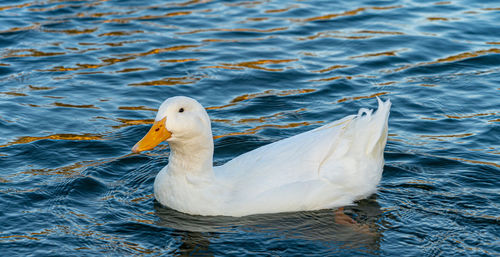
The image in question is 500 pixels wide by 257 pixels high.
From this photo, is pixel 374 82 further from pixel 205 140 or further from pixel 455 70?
pixel 205 140

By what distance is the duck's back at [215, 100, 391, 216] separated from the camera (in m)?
7.51

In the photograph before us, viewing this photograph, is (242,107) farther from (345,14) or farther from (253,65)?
(345,14)

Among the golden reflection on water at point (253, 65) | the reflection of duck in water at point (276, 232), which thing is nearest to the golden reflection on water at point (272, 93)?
the golden reflection on water at point (253, 65)

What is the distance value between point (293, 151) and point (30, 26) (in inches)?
304

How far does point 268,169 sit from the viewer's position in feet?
25.0

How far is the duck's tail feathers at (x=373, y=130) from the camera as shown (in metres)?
7.85

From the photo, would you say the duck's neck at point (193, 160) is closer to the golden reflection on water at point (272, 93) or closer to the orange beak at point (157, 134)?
the orange beak at point (157, 134)

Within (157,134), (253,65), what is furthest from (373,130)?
(253,65)

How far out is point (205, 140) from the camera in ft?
24.6

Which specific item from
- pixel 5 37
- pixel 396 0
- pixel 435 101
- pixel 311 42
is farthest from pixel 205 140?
pixel 396 0

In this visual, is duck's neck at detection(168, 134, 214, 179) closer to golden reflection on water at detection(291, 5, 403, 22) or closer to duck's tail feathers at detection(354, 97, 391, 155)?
duck's tail feathers at detection(354, 97, 391, 155)

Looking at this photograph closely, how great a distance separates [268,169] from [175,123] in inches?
43.1

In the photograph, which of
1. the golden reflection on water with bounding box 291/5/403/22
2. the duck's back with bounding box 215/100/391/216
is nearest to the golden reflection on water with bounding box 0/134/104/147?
the duck's back with bounding box 215/100/391/216

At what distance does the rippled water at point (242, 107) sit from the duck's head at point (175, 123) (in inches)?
32.9
